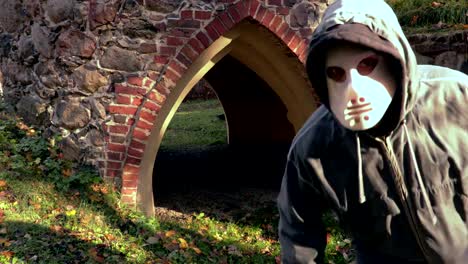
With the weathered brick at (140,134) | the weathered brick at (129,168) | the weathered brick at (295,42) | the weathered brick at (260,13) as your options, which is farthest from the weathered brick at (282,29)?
the weathered brick at (129,168)

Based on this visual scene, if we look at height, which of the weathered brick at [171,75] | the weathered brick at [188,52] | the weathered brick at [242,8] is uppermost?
the weathered brick at [242,8]

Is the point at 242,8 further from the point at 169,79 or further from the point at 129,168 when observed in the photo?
the point at 129,168

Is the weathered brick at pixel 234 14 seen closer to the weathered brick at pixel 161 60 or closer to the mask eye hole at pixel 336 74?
the weathered brick at pixel 161 60

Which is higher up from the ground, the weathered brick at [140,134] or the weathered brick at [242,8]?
the weathered brick at [242,8]

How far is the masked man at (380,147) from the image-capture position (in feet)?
5.37

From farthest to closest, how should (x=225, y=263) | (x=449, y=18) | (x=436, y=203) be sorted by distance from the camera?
(x=449, y=18), (x=225, y=263), (x=436, y=203)

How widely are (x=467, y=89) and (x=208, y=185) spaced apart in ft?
20.6

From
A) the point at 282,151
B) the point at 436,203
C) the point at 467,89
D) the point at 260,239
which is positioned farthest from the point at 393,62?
the point at 282,151

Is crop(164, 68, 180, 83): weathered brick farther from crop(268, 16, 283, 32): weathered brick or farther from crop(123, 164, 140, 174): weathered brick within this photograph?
crop(268, 16, 283, 32): weathered brick

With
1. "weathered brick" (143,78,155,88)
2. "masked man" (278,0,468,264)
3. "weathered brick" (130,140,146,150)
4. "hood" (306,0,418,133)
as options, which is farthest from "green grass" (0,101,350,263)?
"hood" (306,0,418,133)

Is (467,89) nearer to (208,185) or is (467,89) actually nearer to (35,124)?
(35,124)

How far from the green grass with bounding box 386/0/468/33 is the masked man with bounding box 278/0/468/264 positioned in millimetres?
5928

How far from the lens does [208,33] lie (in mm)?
5430

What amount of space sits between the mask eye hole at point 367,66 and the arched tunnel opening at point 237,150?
5.92 metres
